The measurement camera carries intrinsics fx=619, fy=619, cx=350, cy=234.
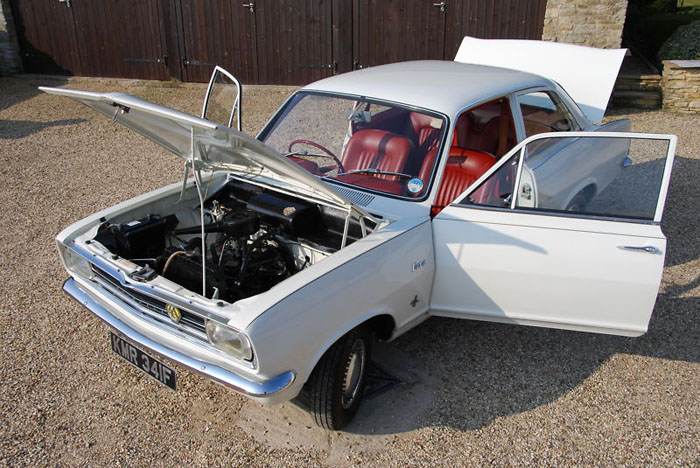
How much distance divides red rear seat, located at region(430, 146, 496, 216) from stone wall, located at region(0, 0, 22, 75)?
11719 millimetres

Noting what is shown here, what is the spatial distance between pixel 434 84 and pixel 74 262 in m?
2.68

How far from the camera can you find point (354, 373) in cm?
358

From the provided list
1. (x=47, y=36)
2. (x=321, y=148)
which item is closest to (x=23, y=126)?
(x=47, y=36)

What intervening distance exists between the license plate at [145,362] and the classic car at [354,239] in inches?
0.4

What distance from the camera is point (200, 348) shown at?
311cm

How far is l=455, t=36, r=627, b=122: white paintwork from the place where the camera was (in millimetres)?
5641

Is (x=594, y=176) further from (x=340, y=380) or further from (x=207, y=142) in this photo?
(x=207, y=142)

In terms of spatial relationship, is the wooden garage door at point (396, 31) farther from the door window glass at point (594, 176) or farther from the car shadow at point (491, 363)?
the door window glass at point (594, 176)

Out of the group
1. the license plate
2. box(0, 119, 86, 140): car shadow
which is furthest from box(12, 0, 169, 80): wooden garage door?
the license plate

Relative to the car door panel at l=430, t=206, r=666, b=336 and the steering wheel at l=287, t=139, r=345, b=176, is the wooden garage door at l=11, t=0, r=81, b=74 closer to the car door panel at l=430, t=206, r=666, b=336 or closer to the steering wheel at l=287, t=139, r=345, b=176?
the steering wheel at l=287, t=139, r=345, b=176

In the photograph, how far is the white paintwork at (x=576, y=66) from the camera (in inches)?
222

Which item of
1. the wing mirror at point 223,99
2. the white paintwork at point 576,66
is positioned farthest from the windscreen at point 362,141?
the white paintwork at point 576,66

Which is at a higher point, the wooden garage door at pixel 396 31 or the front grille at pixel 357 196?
the wooden garage door at pixel 396 31

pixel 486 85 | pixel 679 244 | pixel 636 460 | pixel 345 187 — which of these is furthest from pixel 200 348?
pixel 679 244
